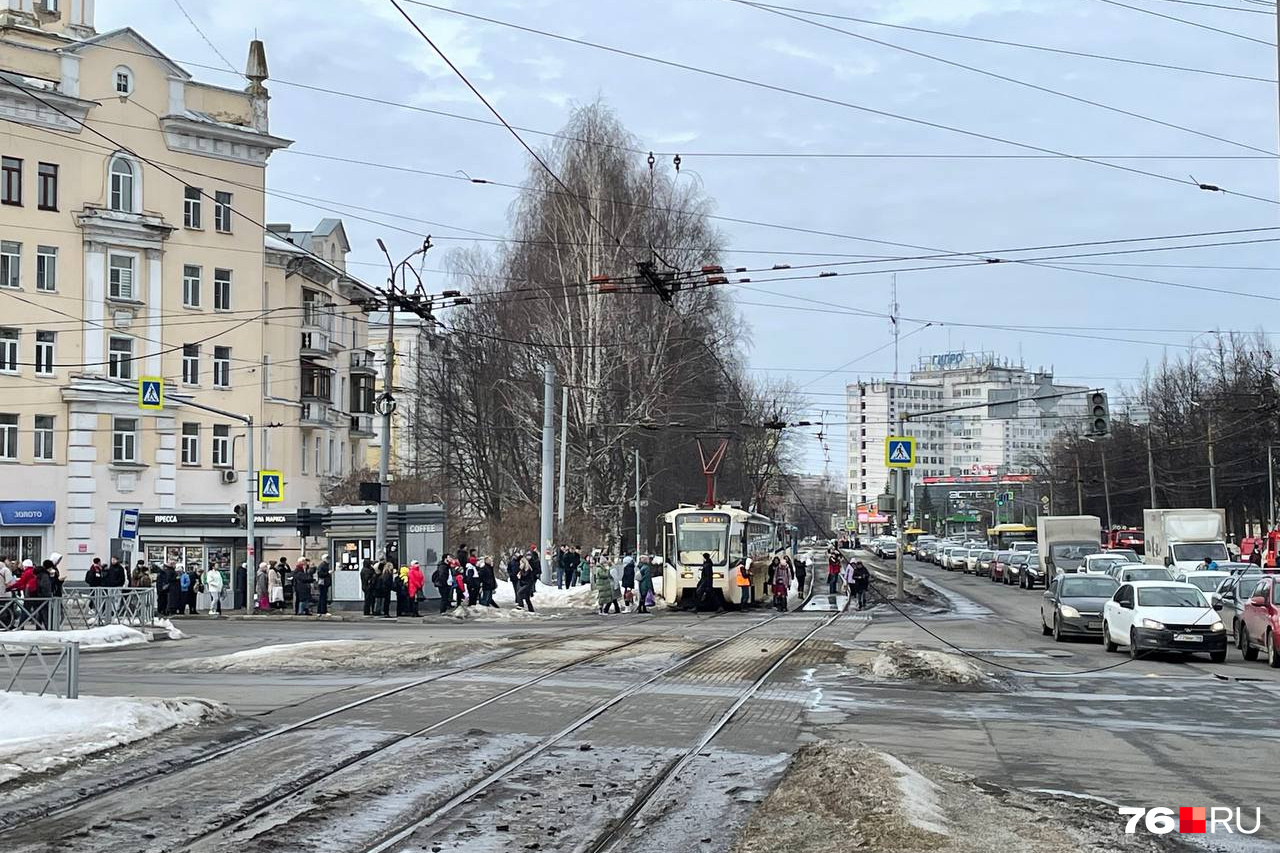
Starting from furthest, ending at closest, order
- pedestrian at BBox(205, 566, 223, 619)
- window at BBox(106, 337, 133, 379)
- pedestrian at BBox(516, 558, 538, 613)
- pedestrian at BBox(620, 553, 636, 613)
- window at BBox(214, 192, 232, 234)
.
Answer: window at BBox(214, 192, 232, 234)
window at BBox(106, 337, 133, 379)
pedestrian at BBox(620, 553, 636, 613)
pedestrian at BBox(205, 566, 223, 619)
pedestrian at BBox(516, 558, 538, 613)

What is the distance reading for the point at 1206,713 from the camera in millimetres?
16438

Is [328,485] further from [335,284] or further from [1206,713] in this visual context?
[1206,713]

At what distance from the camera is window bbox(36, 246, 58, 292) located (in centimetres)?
5050

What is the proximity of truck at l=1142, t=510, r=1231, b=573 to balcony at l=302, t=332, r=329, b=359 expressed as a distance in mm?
33955

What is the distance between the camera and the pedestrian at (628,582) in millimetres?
42469

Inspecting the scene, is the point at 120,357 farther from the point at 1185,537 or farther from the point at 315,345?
the point at 1185,537

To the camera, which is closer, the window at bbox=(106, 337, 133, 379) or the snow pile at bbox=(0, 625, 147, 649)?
the snow pile at bbox=(0, 625, 147, 649)

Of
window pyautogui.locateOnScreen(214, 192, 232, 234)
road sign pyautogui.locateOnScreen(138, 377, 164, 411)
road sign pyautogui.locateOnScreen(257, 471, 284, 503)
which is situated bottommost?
road sign pyautogui.locateOnScreen(257, 471, 284, 503)

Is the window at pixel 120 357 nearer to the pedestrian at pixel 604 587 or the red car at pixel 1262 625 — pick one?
the pedestrian at pixel 604 587

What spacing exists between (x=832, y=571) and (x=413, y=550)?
1510 cm

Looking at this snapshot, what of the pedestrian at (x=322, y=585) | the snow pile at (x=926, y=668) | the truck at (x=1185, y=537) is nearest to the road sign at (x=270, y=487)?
the pedestrian at (x=322, y=585)

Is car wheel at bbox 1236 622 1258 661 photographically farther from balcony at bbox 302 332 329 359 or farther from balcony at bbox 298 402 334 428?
balcony at bbox 298 402 334 428

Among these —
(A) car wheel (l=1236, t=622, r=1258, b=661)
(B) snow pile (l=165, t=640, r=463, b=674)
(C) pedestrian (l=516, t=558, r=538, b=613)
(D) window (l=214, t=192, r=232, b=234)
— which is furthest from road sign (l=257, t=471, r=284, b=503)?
(A) car wheel (l=1236, t=622, r=1258, b=661)

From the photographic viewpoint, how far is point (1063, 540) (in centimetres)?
6062
